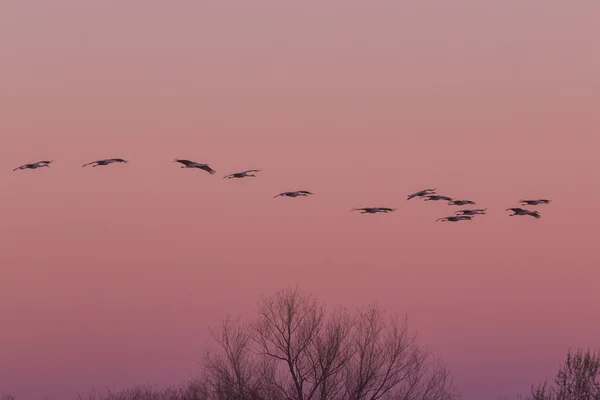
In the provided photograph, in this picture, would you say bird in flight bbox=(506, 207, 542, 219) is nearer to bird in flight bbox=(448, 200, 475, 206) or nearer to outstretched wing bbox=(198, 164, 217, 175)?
bird in flight bbox=(448, 200, 475, 206)

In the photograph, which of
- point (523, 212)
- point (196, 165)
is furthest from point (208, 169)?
point (523, 212)

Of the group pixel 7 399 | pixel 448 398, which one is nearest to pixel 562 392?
pixel 448 398

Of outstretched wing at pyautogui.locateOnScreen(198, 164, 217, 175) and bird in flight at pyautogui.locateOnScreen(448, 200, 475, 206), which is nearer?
outstretched wing at pyautogui.locateOnScreen(198, 164, 217, 175)

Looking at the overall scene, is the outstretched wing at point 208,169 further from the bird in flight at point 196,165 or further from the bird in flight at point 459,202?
the bird in flight at point 459,202

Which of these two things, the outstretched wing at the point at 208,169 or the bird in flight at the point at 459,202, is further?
the bird in flight at the point at 459,202

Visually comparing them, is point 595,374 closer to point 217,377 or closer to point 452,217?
point 452,217

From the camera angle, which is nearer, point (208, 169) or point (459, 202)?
point (208, 169)

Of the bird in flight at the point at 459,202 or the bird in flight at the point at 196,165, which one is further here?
the bird in flight at the point at 459,202

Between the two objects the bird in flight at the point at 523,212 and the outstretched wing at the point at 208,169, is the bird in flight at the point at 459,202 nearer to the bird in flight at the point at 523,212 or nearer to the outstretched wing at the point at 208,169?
the bird in flight at the point at 523,212

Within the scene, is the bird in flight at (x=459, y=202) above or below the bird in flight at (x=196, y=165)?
above

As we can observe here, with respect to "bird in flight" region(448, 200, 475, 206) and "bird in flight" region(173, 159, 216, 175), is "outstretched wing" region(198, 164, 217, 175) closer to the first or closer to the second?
"bird in flight" region(173, 159, 216, 175)

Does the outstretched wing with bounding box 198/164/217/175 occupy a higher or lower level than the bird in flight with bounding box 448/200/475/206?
lower

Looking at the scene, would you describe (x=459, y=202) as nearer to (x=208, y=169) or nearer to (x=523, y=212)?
(x=523, y=212)

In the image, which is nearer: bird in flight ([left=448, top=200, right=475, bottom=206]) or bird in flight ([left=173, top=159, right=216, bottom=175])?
bird in flight ([left=173, top=159, right=216, bottom=175])
